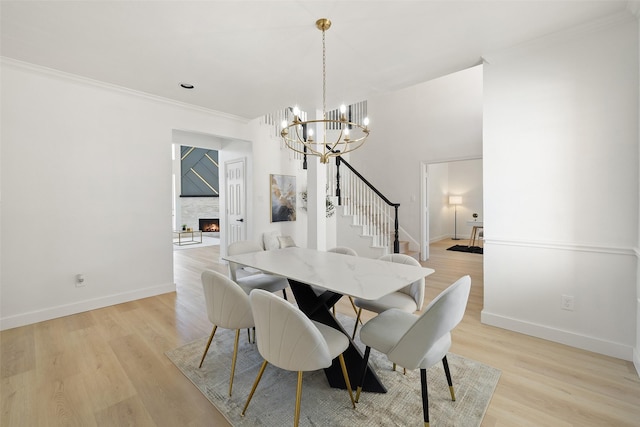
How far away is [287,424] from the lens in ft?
5.33

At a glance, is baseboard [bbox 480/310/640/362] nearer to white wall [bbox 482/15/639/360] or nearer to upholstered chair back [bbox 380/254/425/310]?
white wall [bbox 482/15/639/360]

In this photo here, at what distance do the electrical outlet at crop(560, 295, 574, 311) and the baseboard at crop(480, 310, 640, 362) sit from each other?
0.69 ft

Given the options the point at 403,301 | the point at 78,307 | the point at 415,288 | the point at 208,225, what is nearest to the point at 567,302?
the point at 415,288

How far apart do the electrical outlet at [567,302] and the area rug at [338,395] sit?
3.28 feet

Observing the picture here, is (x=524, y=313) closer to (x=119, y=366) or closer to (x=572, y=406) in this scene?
(x=572, y=406)

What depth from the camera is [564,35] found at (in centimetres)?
244

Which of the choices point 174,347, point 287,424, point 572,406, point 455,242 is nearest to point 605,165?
point 572,406

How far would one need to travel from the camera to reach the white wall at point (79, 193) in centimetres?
295

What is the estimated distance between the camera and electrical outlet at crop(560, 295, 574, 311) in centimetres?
249

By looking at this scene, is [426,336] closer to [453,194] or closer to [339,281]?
[339,281]

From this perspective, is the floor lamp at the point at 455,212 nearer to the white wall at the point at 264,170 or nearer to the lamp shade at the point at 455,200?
the lamp shade at the point at 455,200

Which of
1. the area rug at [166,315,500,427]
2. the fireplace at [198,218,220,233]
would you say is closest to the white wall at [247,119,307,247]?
the area rug at [166,315,500,427]

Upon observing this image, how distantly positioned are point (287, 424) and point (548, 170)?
287cm

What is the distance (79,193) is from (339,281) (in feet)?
11.0
